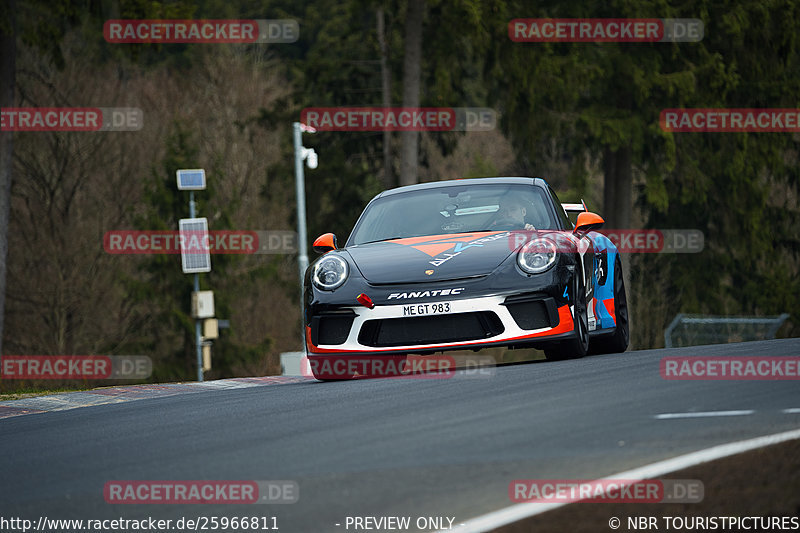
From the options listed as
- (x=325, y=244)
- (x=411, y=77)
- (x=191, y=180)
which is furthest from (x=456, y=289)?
(x=191, y=180)

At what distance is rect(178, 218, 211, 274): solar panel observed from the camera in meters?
35.5

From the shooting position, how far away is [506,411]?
6.55m

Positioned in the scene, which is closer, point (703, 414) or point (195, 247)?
point (703, 414)

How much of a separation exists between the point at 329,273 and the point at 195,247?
27432 mm

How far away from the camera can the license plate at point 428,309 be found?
8594mm

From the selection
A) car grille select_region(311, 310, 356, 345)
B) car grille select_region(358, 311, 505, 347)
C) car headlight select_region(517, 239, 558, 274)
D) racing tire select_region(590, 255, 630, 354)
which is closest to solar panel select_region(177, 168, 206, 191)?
racing tire select_region(590, 255, 630, 354)

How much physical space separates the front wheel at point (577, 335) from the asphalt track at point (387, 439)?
677mm

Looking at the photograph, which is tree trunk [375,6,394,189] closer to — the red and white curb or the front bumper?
the red and white curb

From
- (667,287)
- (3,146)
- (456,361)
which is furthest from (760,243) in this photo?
(456,361)

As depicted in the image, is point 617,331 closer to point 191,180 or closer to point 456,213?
point 456,213

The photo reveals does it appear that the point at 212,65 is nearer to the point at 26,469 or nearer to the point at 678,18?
the point at 678,18

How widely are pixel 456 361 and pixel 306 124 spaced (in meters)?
24.5

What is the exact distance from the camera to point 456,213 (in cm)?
1012

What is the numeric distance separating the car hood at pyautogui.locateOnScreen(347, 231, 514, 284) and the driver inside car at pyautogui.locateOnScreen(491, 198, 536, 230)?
13.4 inches
